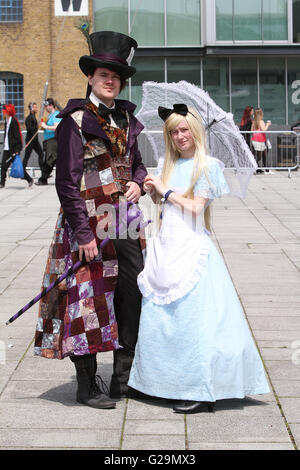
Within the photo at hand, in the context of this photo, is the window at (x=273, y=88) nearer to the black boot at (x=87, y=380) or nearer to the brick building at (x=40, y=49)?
the brick building at (x=40, y=49)

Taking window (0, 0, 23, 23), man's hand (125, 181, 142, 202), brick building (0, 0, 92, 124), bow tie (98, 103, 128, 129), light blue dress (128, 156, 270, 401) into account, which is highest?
window (0, 0, 23, 23)

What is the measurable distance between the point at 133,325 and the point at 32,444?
0.96m

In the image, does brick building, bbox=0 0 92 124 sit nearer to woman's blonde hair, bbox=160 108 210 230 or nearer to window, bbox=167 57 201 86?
window, bbox=167 57 201 86

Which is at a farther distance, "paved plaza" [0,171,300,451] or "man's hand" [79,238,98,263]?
"man's hand" [79,238,98,263]

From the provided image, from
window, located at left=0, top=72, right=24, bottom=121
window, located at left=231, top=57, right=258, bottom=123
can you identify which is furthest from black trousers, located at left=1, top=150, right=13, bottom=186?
window, located at left=0, top=72, right=24, bottom=121

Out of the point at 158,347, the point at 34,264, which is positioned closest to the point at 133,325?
the point at 158,347

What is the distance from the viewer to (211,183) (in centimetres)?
443

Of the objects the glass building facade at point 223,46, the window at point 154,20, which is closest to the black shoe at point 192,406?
the glass building facade at point 223,46

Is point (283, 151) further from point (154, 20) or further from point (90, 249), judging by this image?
point (90, 249)

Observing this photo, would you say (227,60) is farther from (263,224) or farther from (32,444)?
(32,444)

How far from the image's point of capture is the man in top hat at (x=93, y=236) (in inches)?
171

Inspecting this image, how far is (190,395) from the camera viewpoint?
4246 millimetres

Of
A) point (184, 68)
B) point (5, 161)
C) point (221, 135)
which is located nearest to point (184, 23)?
point (184, 68)

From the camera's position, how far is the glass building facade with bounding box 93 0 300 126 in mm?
24500
